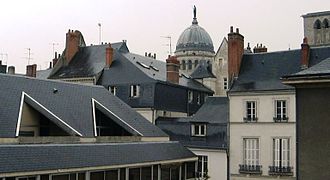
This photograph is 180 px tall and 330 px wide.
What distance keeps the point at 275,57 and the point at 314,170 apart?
20257 mm

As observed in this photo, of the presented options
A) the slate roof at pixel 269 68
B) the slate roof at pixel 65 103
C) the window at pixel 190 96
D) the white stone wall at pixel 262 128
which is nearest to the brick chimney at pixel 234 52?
the slate roof at pixel 269 68

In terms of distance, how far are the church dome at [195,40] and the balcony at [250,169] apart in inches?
2034

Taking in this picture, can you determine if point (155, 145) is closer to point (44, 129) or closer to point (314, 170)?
point (44, 129)

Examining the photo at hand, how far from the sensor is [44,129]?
26203 millimetres

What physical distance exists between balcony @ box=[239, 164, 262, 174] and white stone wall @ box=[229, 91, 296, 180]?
0.23 m

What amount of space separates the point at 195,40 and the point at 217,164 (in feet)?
173

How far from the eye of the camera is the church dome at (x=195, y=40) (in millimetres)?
83512

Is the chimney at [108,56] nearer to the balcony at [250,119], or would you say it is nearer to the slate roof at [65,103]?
the slate roof at [65,103]

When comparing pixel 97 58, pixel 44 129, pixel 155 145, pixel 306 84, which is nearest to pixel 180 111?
pixel 97 58

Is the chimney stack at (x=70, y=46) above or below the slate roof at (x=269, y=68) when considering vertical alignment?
above

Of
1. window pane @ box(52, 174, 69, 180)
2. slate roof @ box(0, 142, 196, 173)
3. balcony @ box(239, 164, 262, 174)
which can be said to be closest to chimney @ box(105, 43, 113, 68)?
balcony @ box(239, 164, 262, 174)

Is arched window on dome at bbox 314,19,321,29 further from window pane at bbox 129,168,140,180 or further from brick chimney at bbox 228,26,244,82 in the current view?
window pane at bbox 129,168,140,180

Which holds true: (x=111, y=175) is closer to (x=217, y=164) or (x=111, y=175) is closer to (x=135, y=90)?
(x=217, y=164)

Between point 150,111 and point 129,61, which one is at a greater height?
point 129,61
